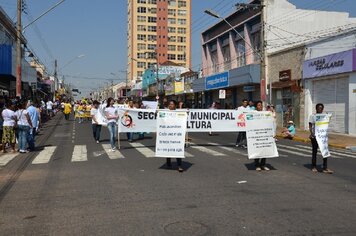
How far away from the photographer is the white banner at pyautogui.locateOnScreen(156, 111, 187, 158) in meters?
10.6

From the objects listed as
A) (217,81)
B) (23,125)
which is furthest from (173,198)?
(217,81)

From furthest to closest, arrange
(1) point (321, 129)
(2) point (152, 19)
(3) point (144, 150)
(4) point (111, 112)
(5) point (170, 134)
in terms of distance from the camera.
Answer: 1. (2) point (152, 19)
2. (4) point (111, 112)
3. (3) point (144, 150)
4. (1) point (321, 129)
5. (5) point (170, 134)

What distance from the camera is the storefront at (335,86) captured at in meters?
22.6

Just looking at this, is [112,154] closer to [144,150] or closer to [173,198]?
[144,150]

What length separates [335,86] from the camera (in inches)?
966

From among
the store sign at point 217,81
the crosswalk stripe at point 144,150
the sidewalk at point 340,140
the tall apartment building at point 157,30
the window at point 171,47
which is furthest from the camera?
the window at point 171,47

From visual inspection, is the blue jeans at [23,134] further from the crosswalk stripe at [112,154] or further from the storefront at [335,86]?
the storefront at [335,86]

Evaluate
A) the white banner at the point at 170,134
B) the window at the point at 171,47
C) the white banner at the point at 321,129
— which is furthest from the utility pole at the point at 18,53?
the window at the point at 171,47

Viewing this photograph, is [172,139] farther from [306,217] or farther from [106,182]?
[306,217]

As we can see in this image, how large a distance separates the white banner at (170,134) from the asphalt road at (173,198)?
1.54ft

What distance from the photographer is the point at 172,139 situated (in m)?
10.6

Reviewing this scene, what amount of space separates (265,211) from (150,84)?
2737 inches

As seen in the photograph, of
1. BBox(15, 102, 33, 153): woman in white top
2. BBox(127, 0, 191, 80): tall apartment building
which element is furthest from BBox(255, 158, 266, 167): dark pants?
BBox(127, 0, 191, 80): tall apartment building

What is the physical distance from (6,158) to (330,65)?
17.7 m
